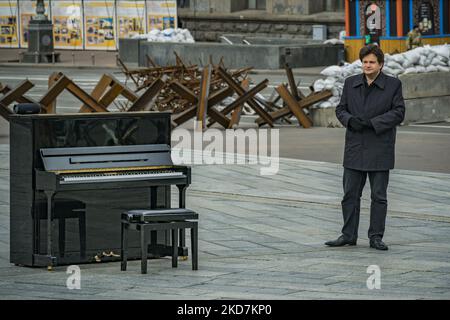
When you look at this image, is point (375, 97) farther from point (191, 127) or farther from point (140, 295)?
point (191, 127)

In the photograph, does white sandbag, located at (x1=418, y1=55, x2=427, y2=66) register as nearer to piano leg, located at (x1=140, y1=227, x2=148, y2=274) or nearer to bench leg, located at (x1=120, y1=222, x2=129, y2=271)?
bench leg, located at (x1=120, y1=222, x2=129, y2=271)

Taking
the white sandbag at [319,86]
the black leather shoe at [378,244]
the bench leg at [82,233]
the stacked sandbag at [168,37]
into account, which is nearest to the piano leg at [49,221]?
the bench leg at [82,233]

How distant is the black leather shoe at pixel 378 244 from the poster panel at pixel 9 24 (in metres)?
39.7

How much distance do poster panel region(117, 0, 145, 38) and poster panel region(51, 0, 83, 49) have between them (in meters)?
1.58

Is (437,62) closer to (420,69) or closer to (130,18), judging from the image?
(420,69)

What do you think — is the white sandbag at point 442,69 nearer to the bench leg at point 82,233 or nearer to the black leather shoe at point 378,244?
the black leather shoe at point 378,244

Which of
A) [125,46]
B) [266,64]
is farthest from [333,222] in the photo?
[125,46]

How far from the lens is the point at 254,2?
163 feet

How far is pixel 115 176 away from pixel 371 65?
96.3 inches

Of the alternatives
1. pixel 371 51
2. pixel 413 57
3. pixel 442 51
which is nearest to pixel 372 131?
pixel 371 51

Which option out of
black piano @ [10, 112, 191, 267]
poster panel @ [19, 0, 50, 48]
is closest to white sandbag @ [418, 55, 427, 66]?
black piano @ [10, 112, 191, 267]

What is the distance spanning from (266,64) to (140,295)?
97.8 feet

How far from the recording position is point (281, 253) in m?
11.4
